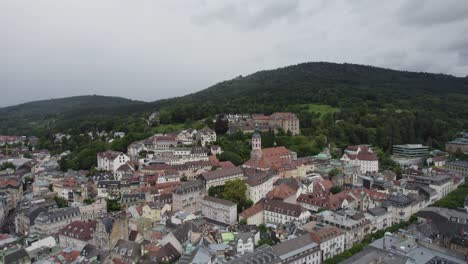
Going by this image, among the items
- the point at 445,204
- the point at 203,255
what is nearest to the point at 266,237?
the point at 203,255

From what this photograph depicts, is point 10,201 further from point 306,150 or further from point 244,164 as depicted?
point 306,150

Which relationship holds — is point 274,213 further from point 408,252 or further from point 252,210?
point 408,252

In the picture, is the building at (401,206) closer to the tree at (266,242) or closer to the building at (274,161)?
the building at (274,161)

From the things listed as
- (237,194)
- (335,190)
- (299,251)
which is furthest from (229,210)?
(335,190)

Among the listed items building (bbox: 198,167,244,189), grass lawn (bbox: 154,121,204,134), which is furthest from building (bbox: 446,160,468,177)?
grass lawn (bbox: 154,121,204,134)

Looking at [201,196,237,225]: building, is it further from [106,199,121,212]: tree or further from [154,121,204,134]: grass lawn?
[154,121,204,134]: grass lawn

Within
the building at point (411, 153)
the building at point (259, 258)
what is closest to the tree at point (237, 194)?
the building at point (259, 258)
